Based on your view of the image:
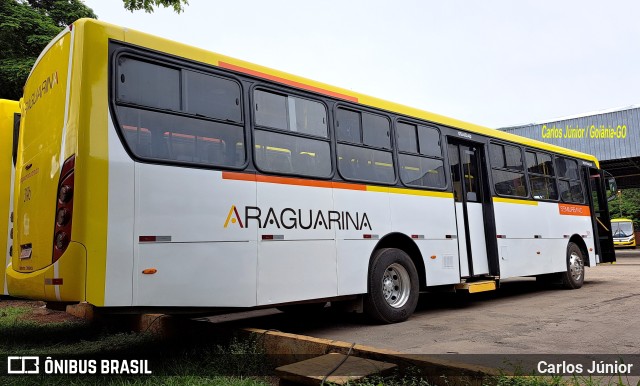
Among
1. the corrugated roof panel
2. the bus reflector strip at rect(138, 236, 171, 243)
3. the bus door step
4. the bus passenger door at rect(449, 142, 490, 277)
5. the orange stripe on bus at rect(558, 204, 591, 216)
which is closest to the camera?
the bus reflector strip at rect(138, 236, 171, 243)

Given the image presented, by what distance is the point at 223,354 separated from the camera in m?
A: 4.48

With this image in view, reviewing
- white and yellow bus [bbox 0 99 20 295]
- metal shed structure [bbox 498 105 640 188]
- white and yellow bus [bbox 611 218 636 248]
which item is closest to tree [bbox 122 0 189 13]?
white and yellow bus [bbox 0 99 20 295]

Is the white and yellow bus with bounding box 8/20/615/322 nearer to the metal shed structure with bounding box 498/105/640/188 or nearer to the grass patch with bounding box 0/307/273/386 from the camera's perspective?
the grass patch with bounding box 0/307/273/386

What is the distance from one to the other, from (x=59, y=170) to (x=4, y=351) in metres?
2.32

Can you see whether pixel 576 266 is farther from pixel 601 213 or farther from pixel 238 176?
pixel 238 176

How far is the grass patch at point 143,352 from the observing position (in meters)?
3.89

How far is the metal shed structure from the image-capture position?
72.4ft

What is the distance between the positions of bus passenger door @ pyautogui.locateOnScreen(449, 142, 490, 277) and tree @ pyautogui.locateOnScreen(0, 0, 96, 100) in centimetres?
1088

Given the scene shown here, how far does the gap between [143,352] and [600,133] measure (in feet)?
78.4

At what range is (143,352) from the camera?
494cm

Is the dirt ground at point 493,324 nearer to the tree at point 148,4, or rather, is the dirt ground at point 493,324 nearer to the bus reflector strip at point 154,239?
the bus reflector strip at point 154,239

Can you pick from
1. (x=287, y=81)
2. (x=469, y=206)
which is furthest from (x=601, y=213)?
(x=287, y=81)

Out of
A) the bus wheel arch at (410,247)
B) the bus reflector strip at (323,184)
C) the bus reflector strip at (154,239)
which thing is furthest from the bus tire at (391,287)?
the bus reflector strip at (154,239)

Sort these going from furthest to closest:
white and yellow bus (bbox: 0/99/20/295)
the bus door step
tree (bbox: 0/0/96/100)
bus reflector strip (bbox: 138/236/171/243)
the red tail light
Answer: tree (bbox: 0/0/96/100) → the bus door step → white and yellow bus (bbox: 0/99/20/295) → bus reflector strip (bbox: 138/236/171/243) → the red tail light
